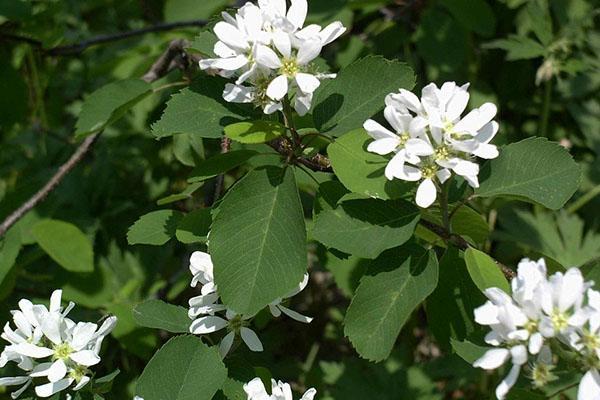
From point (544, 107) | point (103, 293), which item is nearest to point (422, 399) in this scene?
point (103, 293)

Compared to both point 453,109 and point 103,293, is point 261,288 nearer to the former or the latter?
point 453,109

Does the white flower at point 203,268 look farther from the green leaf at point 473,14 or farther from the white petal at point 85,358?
the green leaf at point 473,14

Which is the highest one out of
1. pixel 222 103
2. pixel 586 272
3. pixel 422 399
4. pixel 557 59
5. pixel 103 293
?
pixel 222 103

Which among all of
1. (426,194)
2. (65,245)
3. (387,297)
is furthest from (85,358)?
(65,245)

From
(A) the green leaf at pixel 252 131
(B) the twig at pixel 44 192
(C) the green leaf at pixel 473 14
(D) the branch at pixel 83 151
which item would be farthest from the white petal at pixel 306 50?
(C) the green leaf at pixel 473 14

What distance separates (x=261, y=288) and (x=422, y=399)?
3.70 feet

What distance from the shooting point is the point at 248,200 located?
1262 millimetres

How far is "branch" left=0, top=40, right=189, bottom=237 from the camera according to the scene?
1.92 meters

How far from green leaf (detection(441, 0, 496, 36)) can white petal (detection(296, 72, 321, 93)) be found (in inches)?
49.0

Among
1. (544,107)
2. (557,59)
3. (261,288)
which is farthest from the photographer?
(544,107)

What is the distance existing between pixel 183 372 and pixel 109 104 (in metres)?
0.76

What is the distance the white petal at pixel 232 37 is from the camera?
4.01 ft

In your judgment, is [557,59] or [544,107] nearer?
[557,59]

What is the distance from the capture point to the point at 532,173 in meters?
1.29
